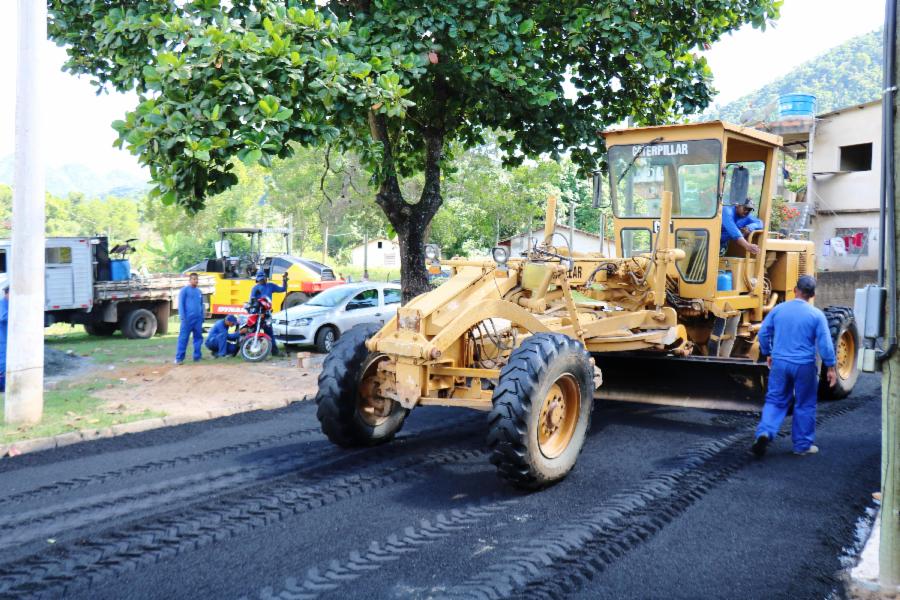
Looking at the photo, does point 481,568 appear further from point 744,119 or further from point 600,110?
point 600,110

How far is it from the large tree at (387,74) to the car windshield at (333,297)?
307cm

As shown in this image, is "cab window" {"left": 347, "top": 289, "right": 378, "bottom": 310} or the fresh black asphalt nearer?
the fresh black asphalt

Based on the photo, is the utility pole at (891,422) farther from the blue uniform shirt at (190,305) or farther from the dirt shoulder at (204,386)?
the blue uniform shirt at (190,305)

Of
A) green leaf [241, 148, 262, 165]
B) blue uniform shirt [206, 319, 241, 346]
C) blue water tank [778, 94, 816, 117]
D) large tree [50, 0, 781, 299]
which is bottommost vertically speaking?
blue uniform shirt [206, 319, 241, 346]

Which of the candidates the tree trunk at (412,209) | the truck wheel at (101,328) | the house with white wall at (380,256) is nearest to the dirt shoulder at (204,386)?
the tree trunk at (412,209)

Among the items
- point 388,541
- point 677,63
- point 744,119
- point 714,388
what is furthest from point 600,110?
point 388,541

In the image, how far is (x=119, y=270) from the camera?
1834 cm

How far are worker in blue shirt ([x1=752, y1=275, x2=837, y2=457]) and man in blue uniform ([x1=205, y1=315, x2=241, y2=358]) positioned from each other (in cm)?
935

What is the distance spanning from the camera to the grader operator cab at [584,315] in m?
6.14

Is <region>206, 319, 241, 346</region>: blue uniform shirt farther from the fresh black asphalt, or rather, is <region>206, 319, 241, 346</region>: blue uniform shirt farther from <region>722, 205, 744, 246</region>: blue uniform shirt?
<region>722, 205, 744, 246</region>: blue uniform shirt

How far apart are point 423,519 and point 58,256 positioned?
13.7 meters

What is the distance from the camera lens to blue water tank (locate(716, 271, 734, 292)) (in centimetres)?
891

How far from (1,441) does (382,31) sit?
19.7ft

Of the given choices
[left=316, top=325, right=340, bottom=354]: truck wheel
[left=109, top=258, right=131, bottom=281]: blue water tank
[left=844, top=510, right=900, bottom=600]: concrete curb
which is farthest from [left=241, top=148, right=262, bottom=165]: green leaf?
[left=109, top=258, right=131, bottom=281]: blue water tank
